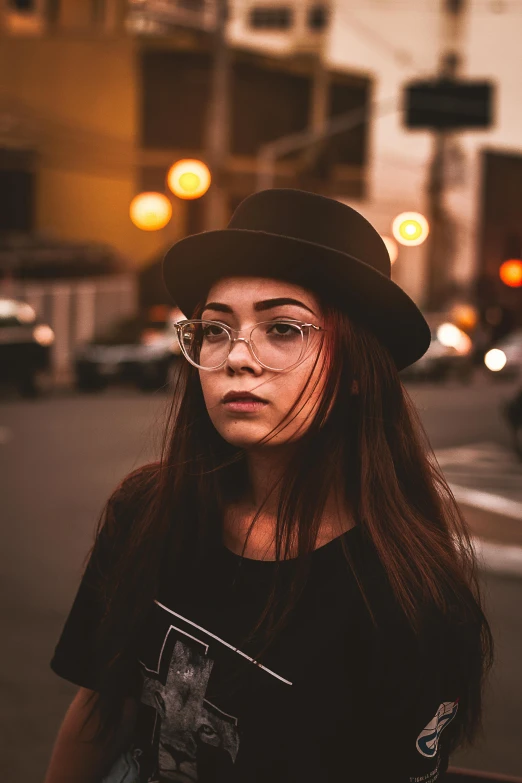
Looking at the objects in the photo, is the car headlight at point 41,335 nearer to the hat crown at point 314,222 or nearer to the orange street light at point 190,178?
the orange street light at point 190,178

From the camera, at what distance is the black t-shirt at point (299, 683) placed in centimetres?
168

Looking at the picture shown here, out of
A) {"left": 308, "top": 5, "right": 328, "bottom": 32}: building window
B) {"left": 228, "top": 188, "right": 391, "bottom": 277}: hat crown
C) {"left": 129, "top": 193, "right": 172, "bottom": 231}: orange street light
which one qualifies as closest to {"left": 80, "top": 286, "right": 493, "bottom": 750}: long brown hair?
{"left": 228, "top": 188, "right": 391, "bottom": 277}: hat crown

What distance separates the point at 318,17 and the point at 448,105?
2326cm

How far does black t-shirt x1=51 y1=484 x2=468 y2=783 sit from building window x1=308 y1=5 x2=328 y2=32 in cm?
4801

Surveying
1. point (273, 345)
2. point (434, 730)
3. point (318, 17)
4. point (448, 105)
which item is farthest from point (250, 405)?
point (318, 17)

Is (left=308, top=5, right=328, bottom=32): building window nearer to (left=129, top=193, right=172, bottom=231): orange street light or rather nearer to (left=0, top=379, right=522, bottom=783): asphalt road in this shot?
(left=0, top=379, right=522, bottom=783): asphalt road

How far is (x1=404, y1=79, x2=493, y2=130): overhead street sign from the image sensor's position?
2558 centimetres

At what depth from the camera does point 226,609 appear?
1805 millimetres

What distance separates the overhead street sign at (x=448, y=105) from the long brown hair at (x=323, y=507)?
24.4 m

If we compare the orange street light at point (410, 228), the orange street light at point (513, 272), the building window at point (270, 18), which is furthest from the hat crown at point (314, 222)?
the building window at point (270, 18)

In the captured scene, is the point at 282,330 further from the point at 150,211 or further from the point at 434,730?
the point at 150,211

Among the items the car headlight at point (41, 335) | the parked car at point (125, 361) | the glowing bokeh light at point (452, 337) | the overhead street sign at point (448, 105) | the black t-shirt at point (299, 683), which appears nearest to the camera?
the black t-shirt at point (299, 683)

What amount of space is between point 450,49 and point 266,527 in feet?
195

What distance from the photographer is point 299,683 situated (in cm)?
172
